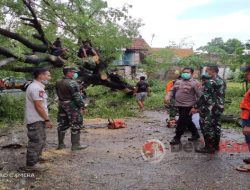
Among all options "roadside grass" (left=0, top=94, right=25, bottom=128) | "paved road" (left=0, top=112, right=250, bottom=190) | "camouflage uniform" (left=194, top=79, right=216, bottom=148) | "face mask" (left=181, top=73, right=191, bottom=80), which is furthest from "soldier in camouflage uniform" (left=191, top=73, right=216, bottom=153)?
"roadside grass" (left=0, top=94, right=25, bottom=128)

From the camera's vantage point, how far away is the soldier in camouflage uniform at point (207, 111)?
685cm

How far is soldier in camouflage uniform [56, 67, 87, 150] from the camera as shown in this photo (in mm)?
7262

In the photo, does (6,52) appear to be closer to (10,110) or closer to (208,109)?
(10,110)

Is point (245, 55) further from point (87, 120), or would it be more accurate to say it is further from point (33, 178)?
point (33, 178)

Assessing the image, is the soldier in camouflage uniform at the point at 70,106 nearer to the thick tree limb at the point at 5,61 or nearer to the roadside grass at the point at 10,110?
the thick tree limb at the point at 5,61

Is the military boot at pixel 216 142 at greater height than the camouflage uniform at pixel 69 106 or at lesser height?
lesser

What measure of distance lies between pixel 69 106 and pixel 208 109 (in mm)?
2805

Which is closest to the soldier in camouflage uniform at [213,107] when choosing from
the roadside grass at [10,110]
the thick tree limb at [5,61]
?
the thick tree limb at [5,61]

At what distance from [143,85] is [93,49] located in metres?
2.74

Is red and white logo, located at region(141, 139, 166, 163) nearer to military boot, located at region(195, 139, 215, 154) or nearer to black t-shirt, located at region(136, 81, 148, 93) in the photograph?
military boot, located at region(195, 139, 215, 154)

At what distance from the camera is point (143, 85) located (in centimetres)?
1545

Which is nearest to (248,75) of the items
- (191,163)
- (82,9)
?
(191,163)

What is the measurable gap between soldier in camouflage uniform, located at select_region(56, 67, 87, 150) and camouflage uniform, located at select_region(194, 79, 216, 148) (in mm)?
2456

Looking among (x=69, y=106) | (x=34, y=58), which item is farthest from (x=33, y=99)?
(x=34, y=58)
